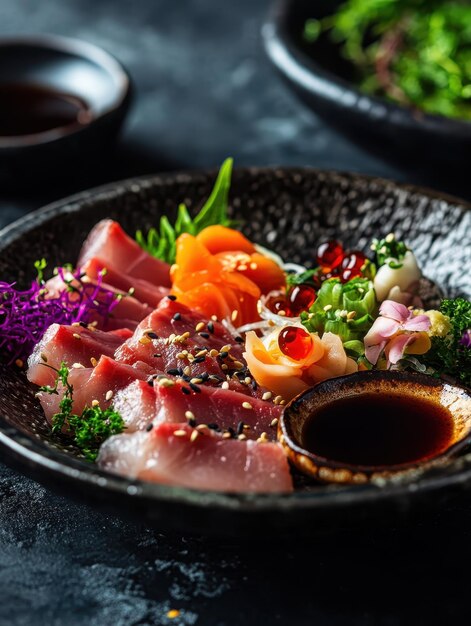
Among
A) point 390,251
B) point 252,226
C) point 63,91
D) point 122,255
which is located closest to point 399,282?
point 390,251

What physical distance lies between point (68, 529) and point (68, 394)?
413 millimetres

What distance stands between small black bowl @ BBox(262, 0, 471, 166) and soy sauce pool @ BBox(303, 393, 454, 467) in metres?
1.69

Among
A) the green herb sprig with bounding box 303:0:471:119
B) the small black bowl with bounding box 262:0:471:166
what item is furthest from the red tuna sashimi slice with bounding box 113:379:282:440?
the green herb sprig with bounding box 303:0:471:119

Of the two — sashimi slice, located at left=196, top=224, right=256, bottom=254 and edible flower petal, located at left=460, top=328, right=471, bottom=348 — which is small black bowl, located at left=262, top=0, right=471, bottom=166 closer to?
sashimi slice, located at left=196, top=224, right=256, bottom=254

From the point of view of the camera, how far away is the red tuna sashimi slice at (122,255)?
3.62 m

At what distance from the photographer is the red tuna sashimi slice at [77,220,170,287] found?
362cm

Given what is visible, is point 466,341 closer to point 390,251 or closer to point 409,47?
point 390,251

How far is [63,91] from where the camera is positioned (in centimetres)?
533

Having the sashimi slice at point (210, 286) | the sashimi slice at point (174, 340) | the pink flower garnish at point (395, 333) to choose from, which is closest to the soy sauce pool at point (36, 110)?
the sashimi slice at point (210, 286)

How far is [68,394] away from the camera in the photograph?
9.66 ft

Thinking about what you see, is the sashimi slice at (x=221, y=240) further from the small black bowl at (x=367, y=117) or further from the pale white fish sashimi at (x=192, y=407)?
the small black bowl at (x=367, y=117)

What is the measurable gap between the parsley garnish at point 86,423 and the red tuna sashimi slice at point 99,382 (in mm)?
21

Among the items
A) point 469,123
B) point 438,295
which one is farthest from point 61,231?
point 469,123

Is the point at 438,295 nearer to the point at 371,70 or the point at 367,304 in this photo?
the point at 367,304
